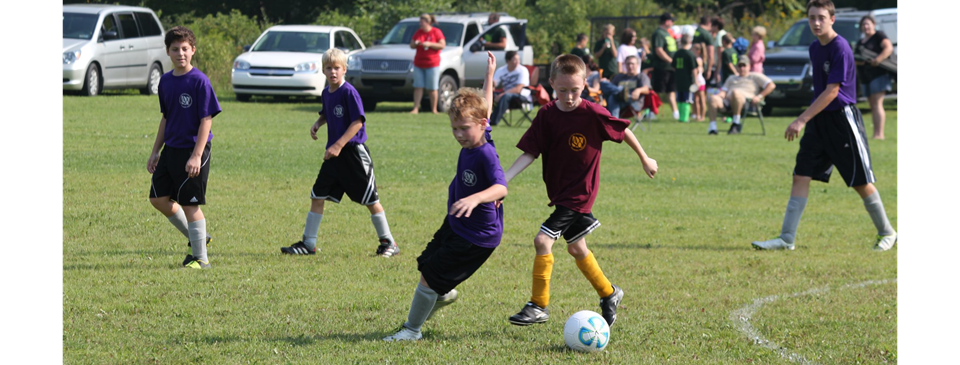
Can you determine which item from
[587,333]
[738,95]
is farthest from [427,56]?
[587,333]

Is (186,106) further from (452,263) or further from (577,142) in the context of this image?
(577,142)

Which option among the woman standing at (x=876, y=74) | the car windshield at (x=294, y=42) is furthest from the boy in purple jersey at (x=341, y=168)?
the car windshield at (x=294, y=42)

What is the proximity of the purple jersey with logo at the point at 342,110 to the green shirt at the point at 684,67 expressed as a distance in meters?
13.1

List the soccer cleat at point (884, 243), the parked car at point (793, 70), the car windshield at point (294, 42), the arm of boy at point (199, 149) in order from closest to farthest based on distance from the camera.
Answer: the arm of boy at point (199, 149), the soccer cleat at point (884, 243), the parked car at point (793, 70), the car windshield at point (294, 42)

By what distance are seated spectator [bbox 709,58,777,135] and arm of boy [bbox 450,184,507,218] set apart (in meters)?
13.7

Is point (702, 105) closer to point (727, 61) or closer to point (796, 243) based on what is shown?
point (727, 61)

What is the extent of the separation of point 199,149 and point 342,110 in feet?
4.12

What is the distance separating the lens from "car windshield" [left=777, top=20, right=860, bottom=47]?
23.8 m

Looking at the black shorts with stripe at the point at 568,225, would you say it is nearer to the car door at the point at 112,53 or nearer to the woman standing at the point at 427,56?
Result: the woman standing at the point at 427,56

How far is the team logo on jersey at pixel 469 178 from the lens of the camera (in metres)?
5.15

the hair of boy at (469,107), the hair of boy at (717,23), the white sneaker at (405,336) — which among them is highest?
the hair of boy at (717,23)

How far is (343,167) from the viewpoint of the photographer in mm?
7801

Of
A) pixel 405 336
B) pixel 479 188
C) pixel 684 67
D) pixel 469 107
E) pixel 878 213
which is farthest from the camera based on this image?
pixel 684 67

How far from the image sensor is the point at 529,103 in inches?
747
